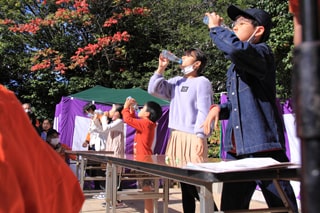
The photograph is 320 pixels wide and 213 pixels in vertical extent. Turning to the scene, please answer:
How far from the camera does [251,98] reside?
84.6 inches

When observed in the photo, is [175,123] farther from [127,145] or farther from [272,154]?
[127,145]

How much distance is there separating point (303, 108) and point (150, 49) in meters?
12.7

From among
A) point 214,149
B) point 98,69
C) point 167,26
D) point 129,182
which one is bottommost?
point 129,182

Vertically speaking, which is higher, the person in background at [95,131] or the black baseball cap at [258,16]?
the black baseball cap at [258,16]

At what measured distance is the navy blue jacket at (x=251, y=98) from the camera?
1.98m

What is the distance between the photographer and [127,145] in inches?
334

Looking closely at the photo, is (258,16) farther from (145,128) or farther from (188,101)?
(145,128)

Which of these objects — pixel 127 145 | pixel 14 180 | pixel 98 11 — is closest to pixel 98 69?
pixel 98 11

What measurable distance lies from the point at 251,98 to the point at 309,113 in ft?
5.98

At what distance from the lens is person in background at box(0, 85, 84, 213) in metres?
0.81

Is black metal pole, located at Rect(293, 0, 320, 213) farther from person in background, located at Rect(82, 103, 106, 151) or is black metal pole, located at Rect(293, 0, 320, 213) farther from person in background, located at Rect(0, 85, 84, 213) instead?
person in background, located at Rect(82, 103, 106, 151)

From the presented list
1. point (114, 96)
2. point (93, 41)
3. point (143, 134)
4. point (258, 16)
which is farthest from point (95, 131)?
point (93, 41)

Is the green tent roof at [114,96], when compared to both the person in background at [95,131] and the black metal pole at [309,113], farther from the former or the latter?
the black metal pole at [309,113]

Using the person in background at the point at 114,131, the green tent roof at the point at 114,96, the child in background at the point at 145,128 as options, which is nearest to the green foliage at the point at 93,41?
the green tent roof at the point at 114,96
